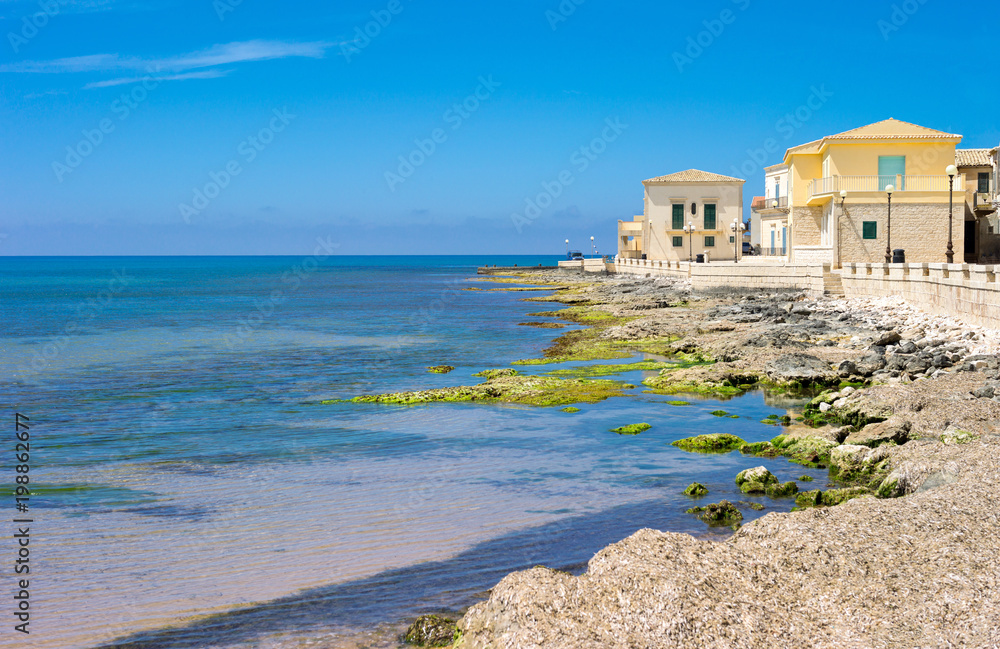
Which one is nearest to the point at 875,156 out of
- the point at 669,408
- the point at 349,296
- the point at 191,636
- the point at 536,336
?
the point at 536,336

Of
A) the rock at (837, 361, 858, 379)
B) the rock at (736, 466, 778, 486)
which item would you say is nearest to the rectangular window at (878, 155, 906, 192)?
the rock at (837, 361, 858, 379)

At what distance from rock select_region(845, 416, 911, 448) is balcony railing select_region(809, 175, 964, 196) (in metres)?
25.0

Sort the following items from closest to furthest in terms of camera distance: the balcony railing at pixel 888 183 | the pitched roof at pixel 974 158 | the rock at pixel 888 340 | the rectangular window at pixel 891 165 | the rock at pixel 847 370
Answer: the rock at pixel 847 370
the rock at pixel 888 340
the balcony railing at pixel 888 183
the rectangular window at pixel 891 165
the pitched roof at pixel 974 158

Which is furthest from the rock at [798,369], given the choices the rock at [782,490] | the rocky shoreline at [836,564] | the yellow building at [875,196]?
the yellow building at [875,196]

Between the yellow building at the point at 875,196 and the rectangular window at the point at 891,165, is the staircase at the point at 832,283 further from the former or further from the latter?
the rectangular window at the point at 891,165

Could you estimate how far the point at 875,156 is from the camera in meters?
34.7

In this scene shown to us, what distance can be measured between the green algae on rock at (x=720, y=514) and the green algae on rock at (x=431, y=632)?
331 cm

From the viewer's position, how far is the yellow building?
32.2 m

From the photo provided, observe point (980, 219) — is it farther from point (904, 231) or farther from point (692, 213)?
point (692, 213)

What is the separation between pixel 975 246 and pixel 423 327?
2649cm

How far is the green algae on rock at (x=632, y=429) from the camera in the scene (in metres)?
12.1

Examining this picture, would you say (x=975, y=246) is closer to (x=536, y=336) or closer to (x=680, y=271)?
(x=680, y=271)

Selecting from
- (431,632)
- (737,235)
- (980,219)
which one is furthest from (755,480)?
(737,235)

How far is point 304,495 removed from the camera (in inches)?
370
